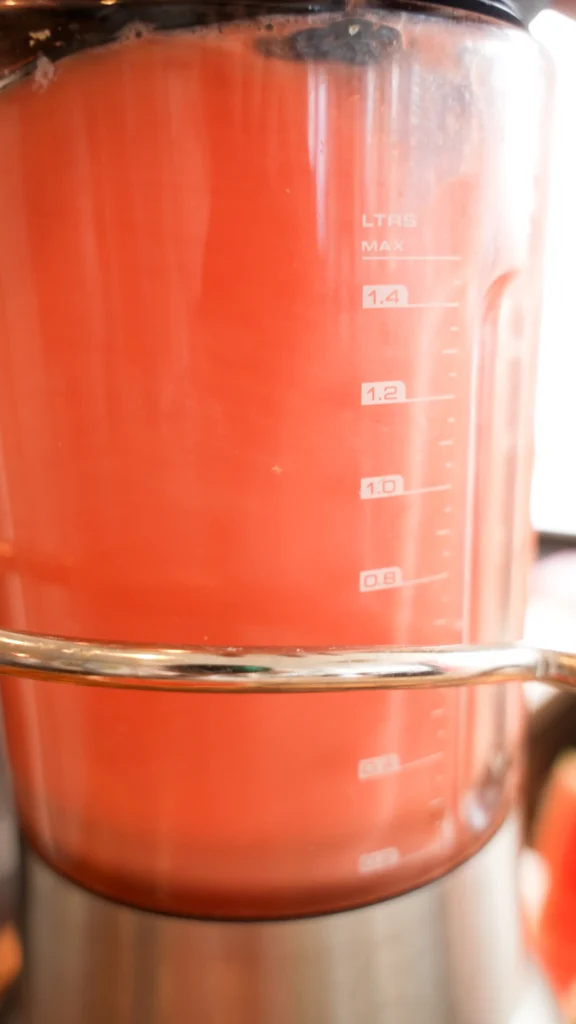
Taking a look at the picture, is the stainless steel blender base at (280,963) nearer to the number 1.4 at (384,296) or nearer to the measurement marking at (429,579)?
the measurement marking at (429,579)

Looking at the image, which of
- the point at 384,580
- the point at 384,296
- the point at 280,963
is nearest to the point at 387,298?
the point at 384,296

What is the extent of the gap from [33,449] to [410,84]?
19cm

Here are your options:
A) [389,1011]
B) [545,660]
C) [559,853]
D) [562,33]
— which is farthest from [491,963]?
[562,33]

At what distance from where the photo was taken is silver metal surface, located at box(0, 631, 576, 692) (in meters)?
0.30

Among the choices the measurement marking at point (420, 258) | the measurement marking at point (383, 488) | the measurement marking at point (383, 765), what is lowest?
the measurement marking at point (383, 765)

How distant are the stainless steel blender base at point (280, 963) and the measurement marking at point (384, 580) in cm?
13

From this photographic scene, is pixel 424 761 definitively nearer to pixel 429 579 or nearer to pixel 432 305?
pixel 429 579

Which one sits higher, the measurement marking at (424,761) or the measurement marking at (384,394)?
the measurement marking at (384,394)

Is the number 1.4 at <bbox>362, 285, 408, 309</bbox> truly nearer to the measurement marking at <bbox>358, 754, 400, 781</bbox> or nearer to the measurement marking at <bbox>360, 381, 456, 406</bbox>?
the measurement marking at <bbox>360, 381, 456, 406</bbox>

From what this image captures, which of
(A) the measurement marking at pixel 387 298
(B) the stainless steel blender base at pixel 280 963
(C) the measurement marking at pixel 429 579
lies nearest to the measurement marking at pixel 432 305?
(A) the measurement marking at pixel 387 298

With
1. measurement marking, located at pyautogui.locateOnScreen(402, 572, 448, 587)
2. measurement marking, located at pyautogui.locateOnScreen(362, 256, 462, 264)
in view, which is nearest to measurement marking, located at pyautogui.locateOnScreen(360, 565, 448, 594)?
measurement marking, located at pyautogui.locateOnScreen(402, 572, 448, 587)

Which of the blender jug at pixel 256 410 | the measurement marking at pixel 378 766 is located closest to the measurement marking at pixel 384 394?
the blender jug at pixel 256 410

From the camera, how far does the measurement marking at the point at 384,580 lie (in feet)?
1.19

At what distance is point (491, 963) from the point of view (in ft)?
1.33
